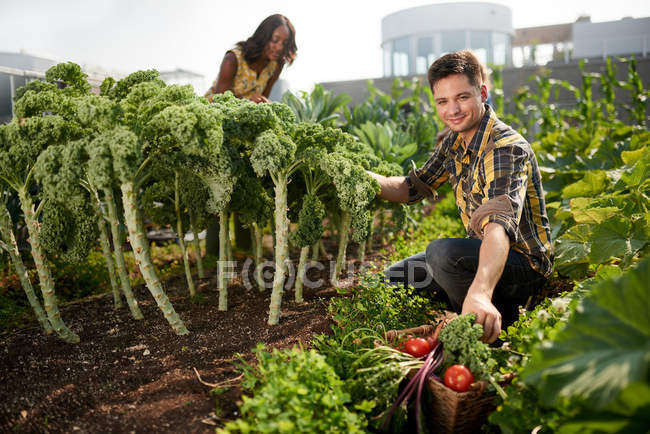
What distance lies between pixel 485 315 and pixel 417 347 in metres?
0.28

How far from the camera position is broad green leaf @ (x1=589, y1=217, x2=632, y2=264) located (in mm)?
2103

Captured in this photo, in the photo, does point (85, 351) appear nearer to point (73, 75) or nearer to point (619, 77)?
point (73, 75)

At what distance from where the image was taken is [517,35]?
59.3 feet

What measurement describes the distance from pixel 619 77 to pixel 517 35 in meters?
5.38

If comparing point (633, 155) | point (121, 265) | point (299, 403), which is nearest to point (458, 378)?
point (299, 403)

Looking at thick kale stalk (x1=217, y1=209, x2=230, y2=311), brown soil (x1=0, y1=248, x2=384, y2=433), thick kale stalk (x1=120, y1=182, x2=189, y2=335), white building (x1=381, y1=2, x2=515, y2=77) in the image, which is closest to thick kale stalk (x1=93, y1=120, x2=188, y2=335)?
thick kale stalk (x1=120, y1=182, x2=189, y2=335)

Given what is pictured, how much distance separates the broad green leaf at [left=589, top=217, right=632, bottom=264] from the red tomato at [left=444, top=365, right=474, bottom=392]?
A: 3.18 feet

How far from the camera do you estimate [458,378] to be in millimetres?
1501

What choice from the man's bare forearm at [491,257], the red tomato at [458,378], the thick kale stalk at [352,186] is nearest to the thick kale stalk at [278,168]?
the thick kale stalk at [352,186]

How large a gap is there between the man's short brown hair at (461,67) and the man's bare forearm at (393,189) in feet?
2.08

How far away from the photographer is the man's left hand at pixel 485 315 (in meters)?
1.64

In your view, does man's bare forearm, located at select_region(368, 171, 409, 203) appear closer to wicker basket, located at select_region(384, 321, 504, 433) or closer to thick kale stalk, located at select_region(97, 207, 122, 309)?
wicker basket, located at select_region(384, 321, 504, 433)

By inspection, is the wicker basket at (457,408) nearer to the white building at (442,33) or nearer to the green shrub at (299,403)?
the green shrub at (299,403)

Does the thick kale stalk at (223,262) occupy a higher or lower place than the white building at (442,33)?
lower
